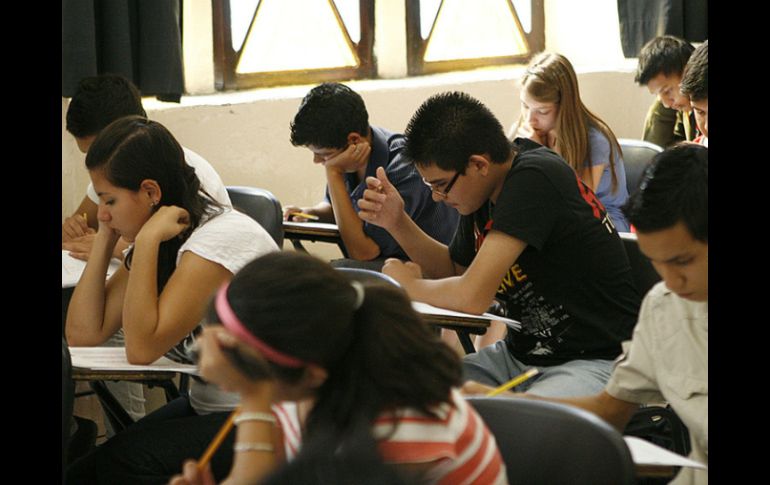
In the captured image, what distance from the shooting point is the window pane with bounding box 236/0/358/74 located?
Answer: 13.9 ft

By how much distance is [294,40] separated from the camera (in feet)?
14.2

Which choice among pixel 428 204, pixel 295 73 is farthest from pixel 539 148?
pixel 295 73

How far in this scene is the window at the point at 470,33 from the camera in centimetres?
465

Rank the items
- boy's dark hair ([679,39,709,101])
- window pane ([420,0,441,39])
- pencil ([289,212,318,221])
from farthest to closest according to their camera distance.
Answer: window pane ([420,0,441,39]) → pencil ([289,212,318,221]) → boy's dark hair ([679,39,709,101])

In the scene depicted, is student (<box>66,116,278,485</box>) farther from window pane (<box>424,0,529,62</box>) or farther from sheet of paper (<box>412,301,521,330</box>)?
window pane (<box>424,0,529,62</box>)

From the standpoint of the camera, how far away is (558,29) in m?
5.09

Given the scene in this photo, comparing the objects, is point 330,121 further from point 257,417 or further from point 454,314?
point 257,417

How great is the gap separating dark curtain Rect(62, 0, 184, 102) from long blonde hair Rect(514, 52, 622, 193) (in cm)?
128

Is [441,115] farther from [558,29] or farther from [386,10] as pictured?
[558,29]

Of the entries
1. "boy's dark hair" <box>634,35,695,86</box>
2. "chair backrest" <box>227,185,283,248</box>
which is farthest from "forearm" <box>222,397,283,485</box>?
"boy's dark hair" <box>634,35,695,86</box>

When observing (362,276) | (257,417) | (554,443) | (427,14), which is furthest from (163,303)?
(427,14)

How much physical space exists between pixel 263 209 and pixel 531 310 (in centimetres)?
105

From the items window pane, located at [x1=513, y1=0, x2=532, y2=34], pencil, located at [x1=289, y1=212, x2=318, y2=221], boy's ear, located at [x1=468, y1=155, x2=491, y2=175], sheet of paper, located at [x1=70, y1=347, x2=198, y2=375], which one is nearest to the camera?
sheet of paper, located at [x1=70, y1=347, x2=198, y2=375]

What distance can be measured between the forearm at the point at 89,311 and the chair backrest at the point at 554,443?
1077mm
